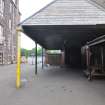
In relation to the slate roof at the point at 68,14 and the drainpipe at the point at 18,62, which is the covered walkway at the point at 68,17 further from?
the drainpipe at the point at 18,62

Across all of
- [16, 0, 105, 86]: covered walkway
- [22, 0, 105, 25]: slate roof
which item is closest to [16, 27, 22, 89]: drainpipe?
[16, 0, 105, 86]: covered walkway

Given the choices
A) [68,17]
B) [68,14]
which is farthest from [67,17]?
[68,14]

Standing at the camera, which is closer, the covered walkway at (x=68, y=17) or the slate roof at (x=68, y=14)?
the covered walkway at (x=68, y=17)

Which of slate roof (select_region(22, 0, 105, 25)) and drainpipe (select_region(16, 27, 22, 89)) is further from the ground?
slate roof (select_region(22, 0, 105, 25))

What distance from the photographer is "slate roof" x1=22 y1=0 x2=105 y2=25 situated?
11004mm

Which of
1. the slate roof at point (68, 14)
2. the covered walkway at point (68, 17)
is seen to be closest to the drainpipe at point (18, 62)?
the covered walkway at point (68, 17)

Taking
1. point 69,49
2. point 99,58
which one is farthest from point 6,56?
point 99,58

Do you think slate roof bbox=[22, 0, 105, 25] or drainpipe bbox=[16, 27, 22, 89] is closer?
drainpipe bbox=[16, 27, 22, 89]

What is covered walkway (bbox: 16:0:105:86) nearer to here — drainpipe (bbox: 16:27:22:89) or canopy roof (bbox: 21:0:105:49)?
canopy roof (bbox: 21:0:105:49)

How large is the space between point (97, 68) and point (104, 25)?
207 inches

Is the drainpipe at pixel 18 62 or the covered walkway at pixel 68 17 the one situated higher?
the covered walkway at pixel 68 17

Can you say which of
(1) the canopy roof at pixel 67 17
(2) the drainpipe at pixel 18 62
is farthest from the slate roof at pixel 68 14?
(2) the drainpipe at pixel 18 62

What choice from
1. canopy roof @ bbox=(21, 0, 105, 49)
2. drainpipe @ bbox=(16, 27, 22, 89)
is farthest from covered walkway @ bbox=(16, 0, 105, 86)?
drainpipe @ bbox=(16, 27, 22, 89)

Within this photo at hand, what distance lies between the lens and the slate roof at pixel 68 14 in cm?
1100
